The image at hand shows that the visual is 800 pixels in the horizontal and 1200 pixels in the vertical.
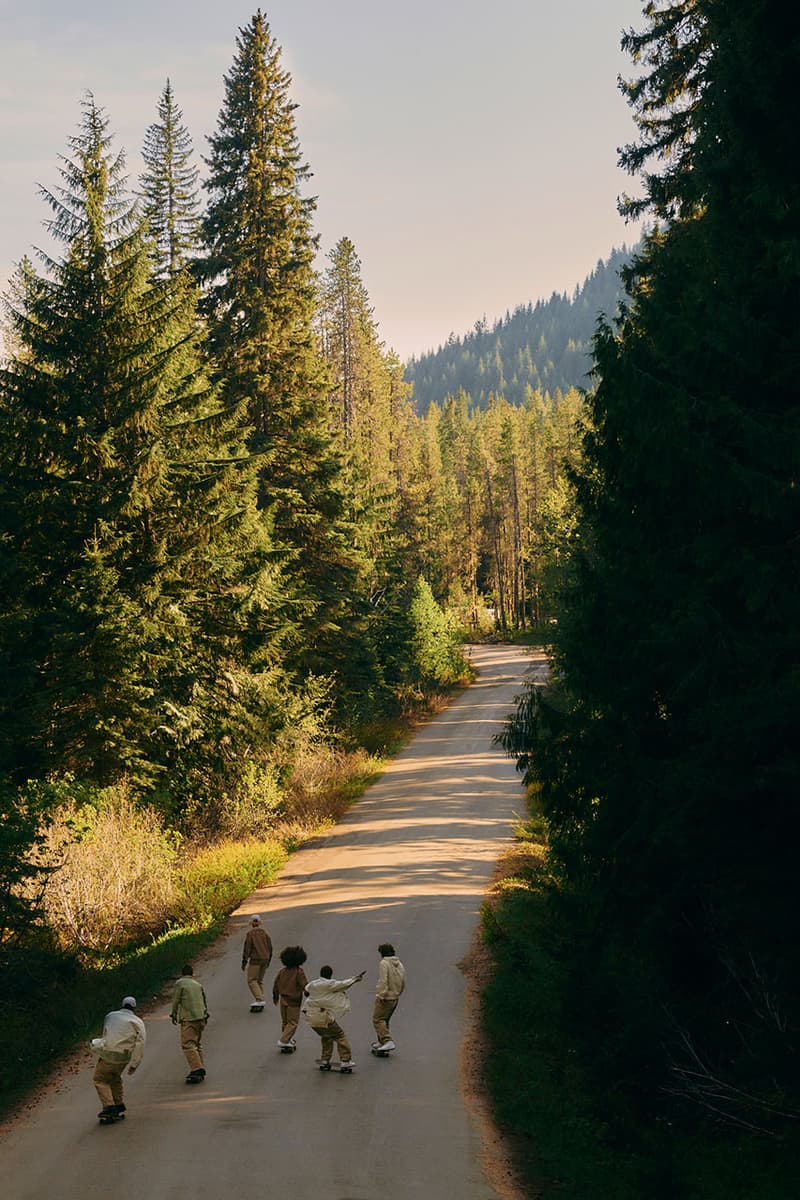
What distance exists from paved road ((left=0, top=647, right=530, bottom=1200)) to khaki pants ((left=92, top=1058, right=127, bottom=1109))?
28cm

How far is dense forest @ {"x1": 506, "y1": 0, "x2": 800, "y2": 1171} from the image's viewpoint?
26.3 feet

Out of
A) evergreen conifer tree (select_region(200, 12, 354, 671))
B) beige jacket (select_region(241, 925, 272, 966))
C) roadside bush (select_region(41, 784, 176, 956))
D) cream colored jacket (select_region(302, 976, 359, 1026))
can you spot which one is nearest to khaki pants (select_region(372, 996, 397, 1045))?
cream colored jacket (select_region(302, 976, 359, 1026))

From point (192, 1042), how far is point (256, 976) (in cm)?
255

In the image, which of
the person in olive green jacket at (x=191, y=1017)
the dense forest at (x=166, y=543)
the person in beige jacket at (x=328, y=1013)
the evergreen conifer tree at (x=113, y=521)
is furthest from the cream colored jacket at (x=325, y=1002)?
the evergreen conifer tree at (x=113, y=521)

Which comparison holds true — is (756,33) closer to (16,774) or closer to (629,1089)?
(629,1089)

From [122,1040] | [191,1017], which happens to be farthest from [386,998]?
[122,1040]

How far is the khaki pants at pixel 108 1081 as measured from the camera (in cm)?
990

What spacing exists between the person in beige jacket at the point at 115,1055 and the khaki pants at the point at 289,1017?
2.35 m

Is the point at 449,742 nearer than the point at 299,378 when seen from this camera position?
No

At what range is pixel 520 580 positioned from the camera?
94.8 m

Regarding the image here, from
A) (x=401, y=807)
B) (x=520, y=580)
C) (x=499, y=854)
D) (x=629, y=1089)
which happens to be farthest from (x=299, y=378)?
(x=520, y=580)

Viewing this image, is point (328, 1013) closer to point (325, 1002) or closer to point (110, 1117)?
point (325, 1002)

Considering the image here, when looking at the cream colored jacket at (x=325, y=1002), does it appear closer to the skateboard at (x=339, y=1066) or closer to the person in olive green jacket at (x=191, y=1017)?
the skateboard at (x=339, y=1066)

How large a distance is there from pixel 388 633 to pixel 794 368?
32915 mm
